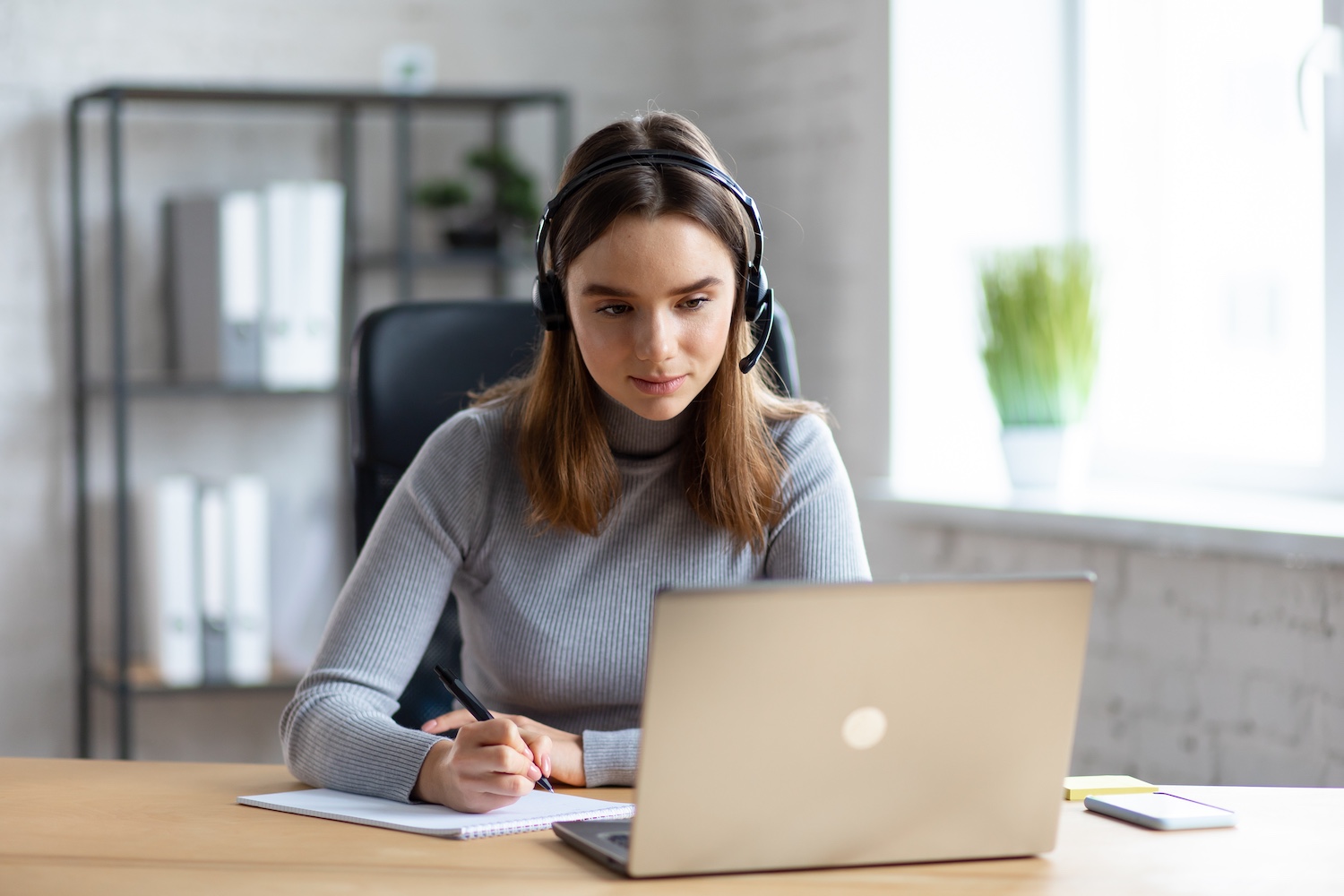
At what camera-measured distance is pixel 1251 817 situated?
3.69 feet

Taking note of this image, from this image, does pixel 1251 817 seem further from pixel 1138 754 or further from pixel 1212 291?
pixel 1212 291

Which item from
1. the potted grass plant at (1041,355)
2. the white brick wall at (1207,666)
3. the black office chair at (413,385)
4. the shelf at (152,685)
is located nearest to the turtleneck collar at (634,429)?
A: the black office chair at (413,385)

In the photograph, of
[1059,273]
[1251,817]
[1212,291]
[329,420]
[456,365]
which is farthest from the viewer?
[329,420]

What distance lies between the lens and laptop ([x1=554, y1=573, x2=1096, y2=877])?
883 mm

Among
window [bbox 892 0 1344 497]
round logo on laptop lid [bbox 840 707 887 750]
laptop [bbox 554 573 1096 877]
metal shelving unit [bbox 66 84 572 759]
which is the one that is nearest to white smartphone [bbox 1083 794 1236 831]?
laptop [bbox 554 573 1096 877]

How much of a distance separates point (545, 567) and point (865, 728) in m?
0.60

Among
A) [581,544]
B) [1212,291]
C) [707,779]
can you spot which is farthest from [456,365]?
[1212,291]

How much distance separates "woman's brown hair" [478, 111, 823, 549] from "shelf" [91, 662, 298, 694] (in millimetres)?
1370

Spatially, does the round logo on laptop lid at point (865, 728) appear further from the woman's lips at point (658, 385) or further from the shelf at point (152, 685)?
the shelf at point (152, 685)

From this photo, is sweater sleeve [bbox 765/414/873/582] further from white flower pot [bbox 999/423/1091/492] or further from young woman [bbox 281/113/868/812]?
white flower pot [bbox 999/423/1091/492]

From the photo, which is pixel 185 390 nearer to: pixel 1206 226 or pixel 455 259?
pixel 455 259

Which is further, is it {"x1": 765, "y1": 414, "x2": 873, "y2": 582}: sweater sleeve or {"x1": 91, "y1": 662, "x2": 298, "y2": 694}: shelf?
{"x1": 91, "y1": 662, "x2": 298, "y2": 694}: shelf

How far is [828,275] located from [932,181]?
29 cm

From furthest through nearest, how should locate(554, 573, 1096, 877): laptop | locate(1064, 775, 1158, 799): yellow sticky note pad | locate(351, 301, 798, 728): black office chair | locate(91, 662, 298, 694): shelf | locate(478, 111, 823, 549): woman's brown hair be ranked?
1. locate(91, 662, 298, 694): shelf
2. locate(351, 301, 798, 728): black office chair
3. locate(478, 111, 823, 549): woman's brown hair
4. locate(1064, 775, 1158, 799): yellow sticky note pad
5. locate(554, 573, 1096, 877): laptop
